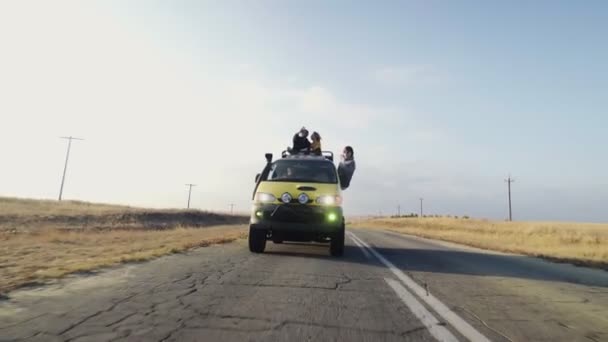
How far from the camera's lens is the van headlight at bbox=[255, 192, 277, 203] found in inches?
375

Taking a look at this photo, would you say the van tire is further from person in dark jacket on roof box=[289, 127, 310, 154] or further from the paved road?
person in dark jacket on roof box=[289, 127, 310, 154]

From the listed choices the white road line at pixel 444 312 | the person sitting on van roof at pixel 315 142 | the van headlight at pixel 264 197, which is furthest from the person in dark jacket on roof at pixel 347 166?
the white road line at pixel 444 312

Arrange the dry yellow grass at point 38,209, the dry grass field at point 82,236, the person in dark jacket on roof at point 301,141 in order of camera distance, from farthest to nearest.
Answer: the dry yellow grass at point 38,209 < the person in dark jacket on roof at point 301,141 < the dry grass field at point 82,236

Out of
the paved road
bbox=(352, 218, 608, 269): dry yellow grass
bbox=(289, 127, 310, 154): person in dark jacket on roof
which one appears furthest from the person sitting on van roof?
bbox=(352, 218, 608, 269): dry yellow grass

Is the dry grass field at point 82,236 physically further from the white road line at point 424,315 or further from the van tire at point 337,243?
the white road line at point 424,315

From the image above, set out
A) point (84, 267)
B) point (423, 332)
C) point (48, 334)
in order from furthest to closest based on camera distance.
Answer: point (84, 267) < point (423, 332) < point (48, 334)

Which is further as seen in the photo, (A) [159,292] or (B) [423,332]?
(A) [159,292]

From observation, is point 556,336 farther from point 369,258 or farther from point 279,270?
point 369,258

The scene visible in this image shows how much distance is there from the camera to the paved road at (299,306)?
12.3 ft

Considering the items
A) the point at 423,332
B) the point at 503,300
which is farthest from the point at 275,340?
the point at 503,300

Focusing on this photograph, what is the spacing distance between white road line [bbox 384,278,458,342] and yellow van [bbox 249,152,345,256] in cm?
305

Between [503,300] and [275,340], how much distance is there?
3.61 meters

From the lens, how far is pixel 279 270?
749 centimetres

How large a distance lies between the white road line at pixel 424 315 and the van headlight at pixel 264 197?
12.3 feet
